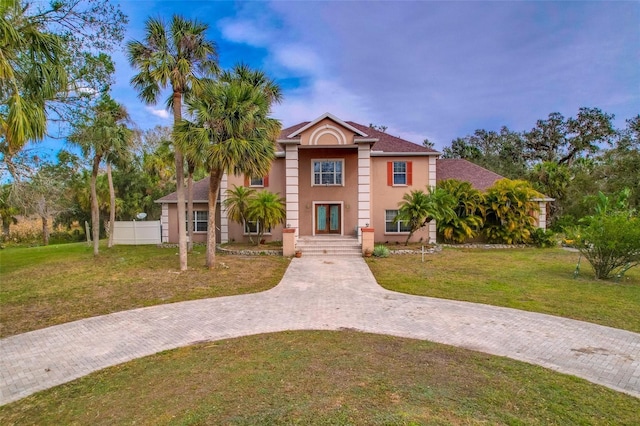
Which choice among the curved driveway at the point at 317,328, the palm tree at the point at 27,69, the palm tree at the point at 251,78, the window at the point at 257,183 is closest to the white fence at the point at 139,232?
the window at the point at 257,183

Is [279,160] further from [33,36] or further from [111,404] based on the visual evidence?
[111,404]

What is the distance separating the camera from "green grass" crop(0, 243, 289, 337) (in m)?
8.73

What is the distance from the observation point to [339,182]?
66.5 ft

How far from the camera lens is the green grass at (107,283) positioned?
28.7ft

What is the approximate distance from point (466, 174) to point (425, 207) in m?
7.64

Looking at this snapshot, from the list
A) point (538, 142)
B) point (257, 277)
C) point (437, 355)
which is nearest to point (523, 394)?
point (437, 355)

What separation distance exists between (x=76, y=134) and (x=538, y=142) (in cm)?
3876

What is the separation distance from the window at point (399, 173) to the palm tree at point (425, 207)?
206 centimetres

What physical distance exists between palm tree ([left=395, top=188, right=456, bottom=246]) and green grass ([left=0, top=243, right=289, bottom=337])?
→ 7.43 meters

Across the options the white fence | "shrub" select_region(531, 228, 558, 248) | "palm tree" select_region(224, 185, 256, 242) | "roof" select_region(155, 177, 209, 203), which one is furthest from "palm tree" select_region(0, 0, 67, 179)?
"shrub" select_region(531, 228, 558, 248)

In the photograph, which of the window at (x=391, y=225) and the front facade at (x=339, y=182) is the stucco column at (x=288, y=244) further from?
the window at (x=391, y=225)

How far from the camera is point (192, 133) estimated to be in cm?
1220

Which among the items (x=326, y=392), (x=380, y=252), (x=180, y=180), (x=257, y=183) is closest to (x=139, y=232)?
(x=257, y=183)

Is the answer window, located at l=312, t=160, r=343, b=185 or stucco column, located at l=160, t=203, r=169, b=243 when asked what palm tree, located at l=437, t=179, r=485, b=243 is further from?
stucco column, located at l=160, t=203, r=169, b=243
